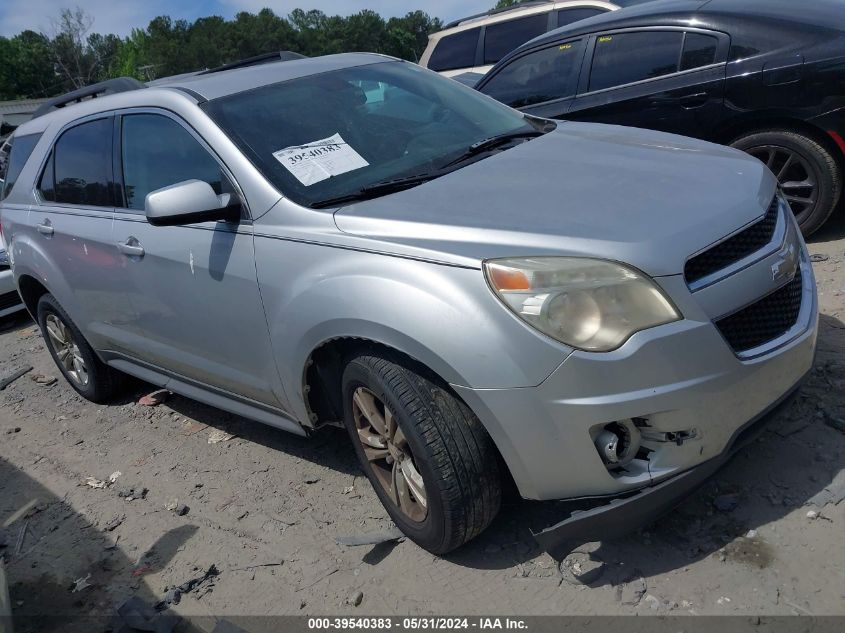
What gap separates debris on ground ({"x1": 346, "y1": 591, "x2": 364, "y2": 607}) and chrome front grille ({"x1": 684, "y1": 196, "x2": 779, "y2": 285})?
1620mm

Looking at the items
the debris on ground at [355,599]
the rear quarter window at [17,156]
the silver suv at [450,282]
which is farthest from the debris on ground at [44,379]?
the debris on ground at [355,599]

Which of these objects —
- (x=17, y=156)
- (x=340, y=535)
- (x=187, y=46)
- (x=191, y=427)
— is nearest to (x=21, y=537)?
(x=191, y=427)

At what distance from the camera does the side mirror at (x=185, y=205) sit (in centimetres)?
302

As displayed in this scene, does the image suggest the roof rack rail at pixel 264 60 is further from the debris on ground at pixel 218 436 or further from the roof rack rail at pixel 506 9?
the roof rack rail at pixel 506 9

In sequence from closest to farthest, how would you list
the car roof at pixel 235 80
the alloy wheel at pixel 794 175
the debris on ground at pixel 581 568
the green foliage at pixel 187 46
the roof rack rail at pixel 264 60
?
the debris on ground at pixel 581 568 < the car roof at pixel 235 80 < the roof rack rail at pixel 264 60 < the alloy wheel at pixel 794 175 < the green foliage at pixel 187 46

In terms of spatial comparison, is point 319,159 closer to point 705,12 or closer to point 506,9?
point 705,12

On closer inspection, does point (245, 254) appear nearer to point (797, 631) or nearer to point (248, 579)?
point (248, 579)

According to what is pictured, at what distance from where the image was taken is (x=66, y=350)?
5.22 metres

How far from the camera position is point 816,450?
10.1 ft

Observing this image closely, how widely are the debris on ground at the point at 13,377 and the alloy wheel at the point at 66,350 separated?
976 mm

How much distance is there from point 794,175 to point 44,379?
5.65 m

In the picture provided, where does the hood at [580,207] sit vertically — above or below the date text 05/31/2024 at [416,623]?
above

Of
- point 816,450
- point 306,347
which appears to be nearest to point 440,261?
point 306,347

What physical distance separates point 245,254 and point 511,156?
117 cm
